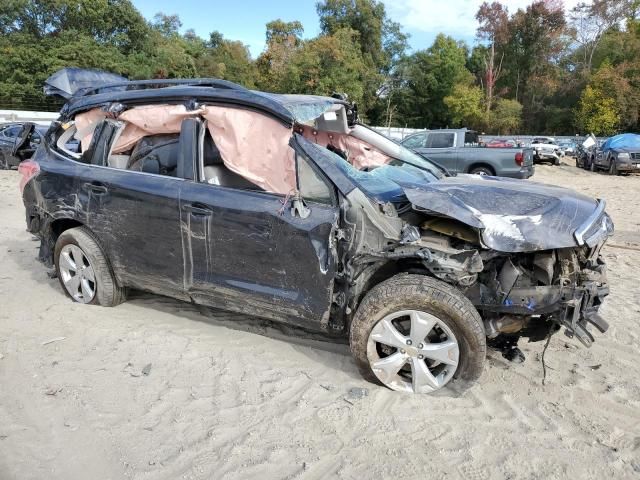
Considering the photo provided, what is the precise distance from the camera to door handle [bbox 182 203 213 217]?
11.6ft

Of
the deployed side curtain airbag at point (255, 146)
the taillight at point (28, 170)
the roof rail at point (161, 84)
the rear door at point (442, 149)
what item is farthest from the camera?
the rear door at point (442, 149)

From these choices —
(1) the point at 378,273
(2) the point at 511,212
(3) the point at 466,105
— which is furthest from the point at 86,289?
(3) the point at 466,105

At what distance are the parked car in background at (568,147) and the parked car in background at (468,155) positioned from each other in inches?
740

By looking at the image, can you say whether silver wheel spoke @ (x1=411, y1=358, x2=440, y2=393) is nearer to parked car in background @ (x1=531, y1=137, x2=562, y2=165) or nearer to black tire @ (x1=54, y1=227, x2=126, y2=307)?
black tire @ (x1=54, y1=227, x2=126, y2=307)

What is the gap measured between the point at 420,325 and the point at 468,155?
34.0ft

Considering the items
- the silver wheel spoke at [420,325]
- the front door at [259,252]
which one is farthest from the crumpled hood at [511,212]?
the front door at [259,252]

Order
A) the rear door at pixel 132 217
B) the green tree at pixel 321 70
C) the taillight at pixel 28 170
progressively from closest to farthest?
the rear door at pixel 132 217 → the taillight at pixel 28 170 → the green tree at pixel 321 70

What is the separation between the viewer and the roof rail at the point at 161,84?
3.90 metres

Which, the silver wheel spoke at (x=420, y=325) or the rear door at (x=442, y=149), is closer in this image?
the silver wheel spoke at (x=420, y=325)

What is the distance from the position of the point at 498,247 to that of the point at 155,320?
2895 mm

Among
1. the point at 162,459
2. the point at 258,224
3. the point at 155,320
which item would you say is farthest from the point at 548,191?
the point at 155,320

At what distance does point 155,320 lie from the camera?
4.27m

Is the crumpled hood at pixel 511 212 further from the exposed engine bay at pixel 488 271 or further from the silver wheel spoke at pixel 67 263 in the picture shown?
the silver wheel spoke at pixel 67 263

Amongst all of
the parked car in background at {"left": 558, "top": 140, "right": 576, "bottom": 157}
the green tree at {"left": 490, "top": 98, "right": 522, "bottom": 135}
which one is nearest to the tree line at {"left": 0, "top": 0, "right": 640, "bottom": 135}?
the green tree at {"left": 490, "top": 98, "right": 522, "bottom": 135}
